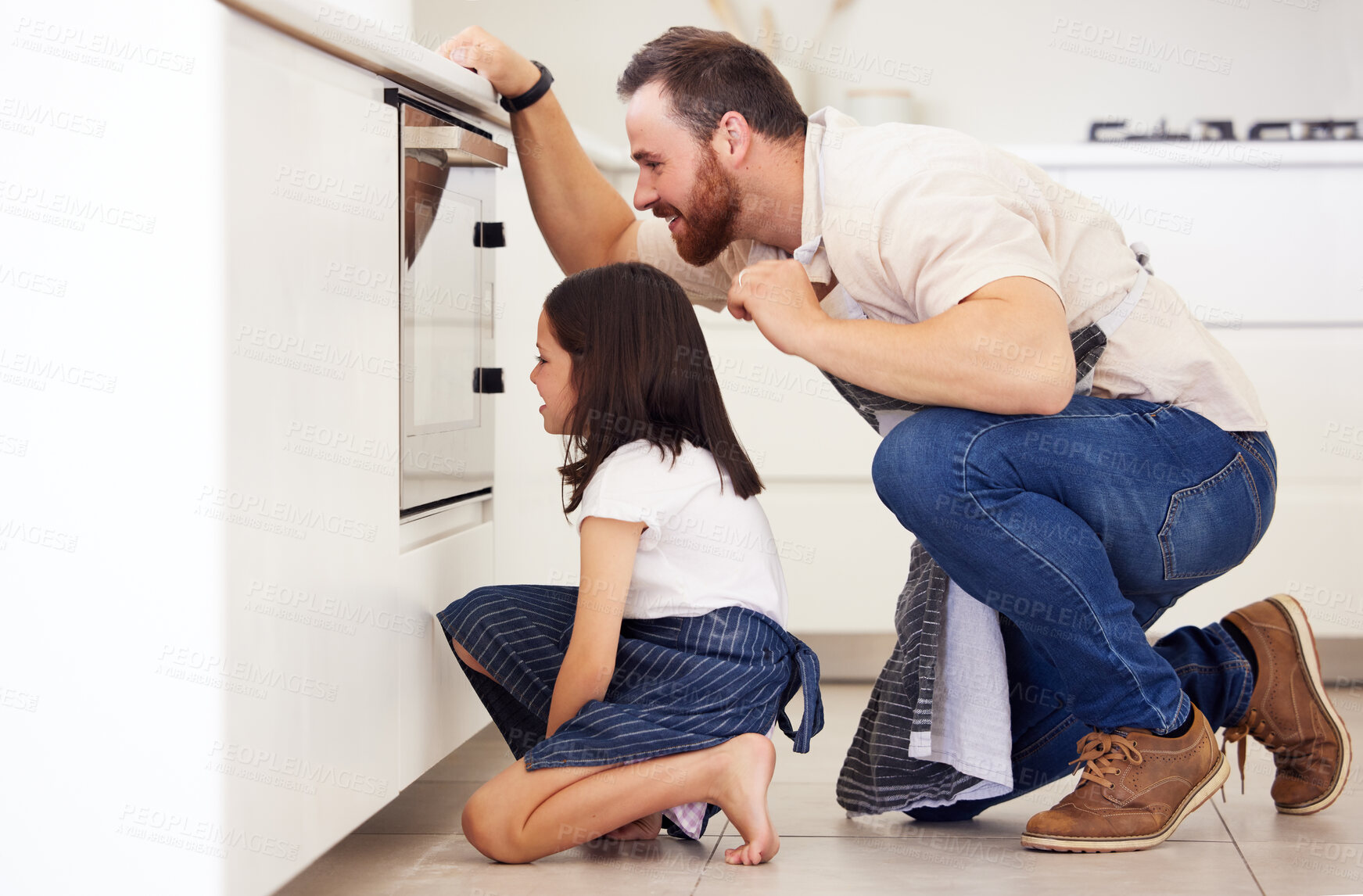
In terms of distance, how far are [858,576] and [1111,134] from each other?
1133mm

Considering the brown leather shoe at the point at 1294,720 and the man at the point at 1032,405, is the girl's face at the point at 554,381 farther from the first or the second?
the brown leather shoe at the point at 1294,720

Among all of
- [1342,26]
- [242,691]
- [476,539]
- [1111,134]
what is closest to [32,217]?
[242,691]

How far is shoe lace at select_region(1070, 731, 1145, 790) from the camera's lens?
3.92 ft

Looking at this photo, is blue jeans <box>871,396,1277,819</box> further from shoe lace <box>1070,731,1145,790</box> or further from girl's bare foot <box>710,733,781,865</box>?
girl's bare foot <box>710,733,781,865</box>

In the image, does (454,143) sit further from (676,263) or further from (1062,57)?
(1062,57)

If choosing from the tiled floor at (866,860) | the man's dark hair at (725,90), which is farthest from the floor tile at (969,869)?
the man's dark hair at (725,90)

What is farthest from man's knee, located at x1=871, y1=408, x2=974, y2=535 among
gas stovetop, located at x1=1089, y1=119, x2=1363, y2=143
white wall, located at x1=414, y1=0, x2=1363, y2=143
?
white wall, located at x1=414, y1=0, x2=1363, y2=143

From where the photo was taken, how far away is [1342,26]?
2580 millimetres

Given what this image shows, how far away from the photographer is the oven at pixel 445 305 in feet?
3.83

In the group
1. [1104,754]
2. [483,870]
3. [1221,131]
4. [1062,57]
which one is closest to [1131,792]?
[1104,754]

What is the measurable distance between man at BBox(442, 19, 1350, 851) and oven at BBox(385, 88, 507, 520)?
5.4 inches

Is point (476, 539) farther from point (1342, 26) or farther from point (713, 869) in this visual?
point (1342, 26)

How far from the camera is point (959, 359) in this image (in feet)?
3.65

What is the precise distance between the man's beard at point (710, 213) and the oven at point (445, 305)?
0.22 m
